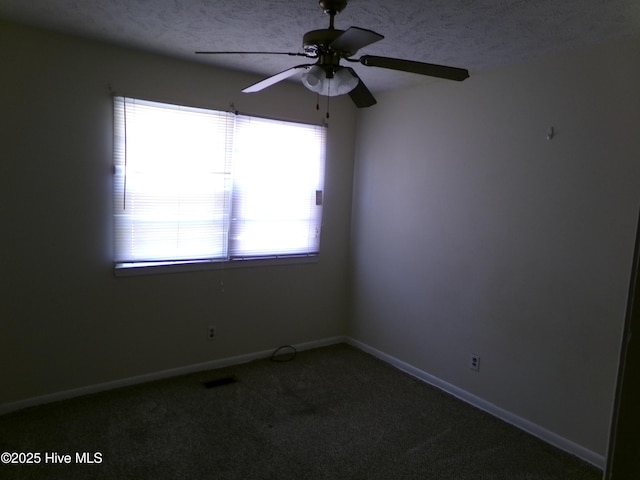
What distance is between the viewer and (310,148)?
13.0 ft

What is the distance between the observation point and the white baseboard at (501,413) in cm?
260

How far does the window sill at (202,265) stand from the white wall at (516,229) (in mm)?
781

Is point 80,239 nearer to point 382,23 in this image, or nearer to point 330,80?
point 330,80

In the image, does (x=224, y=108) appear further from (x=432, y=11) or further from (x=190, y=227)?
(x=432, y=11)

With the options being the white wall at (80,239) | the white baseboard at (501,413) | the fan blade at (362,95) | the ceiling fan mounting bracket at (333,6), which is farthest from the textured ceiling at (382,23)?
the white baseboard at (501,413)

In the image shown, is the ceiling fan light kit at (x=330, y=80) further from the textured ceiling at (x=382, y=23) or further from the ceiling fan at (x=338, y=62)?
the textured ceiling at (x=382, y=23)

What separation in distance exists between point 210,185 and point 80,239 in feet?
3.30

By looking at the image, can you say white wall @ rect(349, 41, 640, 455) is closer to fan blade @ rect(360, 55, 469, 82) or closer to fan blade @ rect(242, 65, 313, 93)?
fan blade @ rect(360, 55, 469, 82)

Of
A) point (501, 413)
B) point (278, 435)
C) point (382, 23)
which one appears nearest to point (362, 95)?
point (382, 23)

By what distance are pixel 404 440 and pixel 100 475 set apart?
1.74 m

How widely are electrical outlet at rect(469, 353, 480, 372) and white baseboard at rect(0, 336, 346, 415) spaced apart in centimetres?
150

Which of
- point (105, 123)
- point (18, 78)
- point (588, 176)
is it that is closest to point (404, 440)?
point (588, 176)

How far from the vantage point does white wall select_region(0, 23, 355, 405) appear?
8.95ft

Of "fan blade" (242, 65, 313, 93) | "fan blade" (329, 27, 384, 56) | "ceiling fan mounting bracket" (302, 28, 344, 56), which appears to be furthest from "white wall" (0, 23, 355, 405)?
"fan blade" (329, 27, 384, 56)
